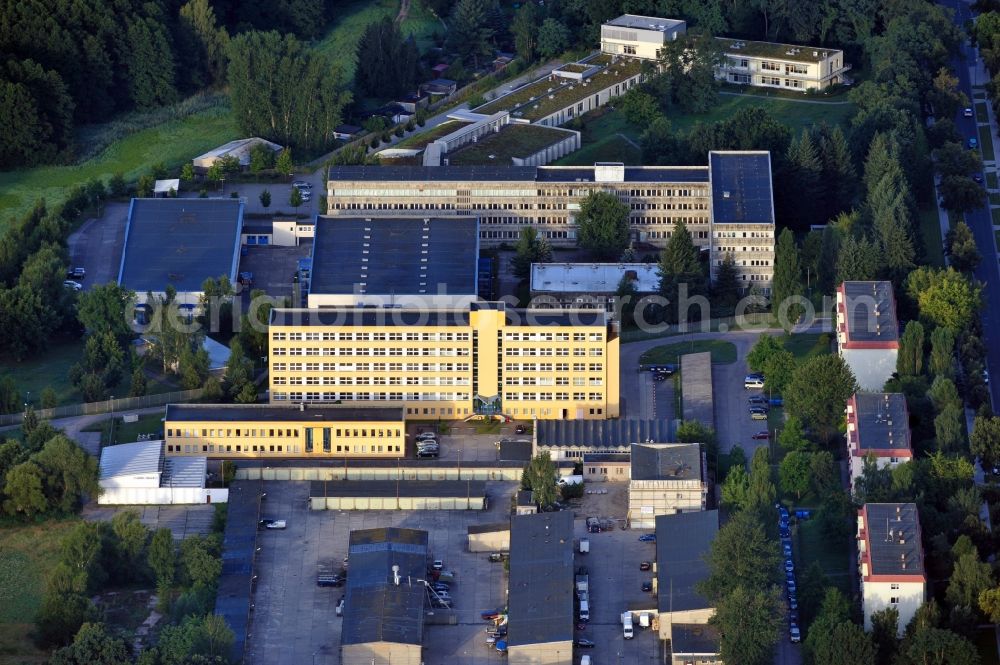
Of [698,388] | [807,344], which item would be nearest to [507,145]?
[807,344]

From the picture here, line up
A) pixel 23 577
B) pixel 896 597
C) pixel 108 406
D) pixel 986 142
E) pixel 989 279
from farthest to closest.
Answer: pixel 986 142
pixel 989 279
pixel 108 406
pixel 23 577
pixel 896 597

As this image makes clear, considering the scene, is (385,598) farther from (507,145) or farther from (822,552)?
Result: (507,145)

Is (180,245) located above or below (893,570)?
above

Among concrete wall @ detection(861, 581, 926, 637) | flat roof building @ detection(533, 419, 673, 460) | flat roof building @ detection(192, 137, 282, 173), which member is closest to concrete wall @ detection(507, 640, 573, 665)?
concrete wall @ detection(861, 581, 926, 637)

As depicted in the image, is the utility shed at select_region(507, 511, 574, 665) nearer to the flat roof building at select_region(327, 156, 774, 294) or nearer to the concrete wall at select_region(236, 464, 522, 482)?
the concrete wall at select_region(236, 464, 522, 482)

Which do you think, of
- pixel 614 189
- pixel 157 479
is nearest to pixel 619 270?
pixel 614 189

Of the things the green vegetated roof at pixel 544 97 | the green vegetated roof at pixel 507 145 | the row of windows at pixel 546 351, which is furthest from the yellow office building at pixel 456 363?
the green vegetated roof at pixel 544 97

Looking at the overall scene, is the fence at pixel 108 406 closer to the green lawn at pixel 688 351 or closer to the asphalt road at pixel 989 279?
the green lawn at pixel 688 351
